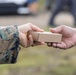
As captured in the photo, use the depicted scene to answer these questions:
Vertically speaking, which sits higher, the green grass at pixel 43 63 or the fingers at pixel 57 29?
the fingers at pixel 57 29

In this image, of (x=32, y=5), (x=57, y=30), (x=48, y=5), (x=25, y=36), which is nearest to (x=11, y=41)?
(x=25, y=36)

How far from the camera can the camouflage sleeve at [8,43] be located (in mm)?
3202

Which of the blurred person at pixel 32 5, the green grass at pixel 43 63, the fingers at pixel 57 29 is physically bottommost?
the blurred person at pixel 32 5

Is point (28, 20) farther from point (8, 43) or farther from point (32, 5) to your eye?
point (8, 43)

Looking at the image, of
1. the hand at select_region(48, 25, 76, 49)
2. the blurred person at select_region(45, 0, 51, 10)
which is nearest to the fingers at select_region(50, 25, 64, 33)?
the hand at select_region(48, 25, 76, 49)

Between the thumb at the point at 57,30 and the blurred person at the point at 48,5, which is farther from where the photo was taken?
the blurred person at the point at 48,5

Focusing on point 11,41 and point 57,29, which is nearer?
point 11,41

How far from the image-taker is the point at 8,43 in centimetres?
321

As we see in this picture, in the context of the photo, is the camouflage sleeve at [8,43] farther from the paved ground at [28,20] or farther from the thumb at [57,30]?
the paved ground at [28,20]

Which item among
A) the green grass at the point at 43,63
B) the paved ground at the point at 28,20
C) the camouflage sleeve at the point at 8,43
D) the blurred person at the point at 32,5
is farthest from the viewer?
the blurred person at the point at 32,5

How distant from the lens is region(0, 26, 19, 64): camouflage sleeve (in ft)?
10.5

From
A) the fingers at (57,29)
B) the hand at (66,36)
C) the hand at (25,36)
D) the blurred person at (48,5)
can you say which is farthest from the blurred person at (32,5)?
the hand at (25,36)

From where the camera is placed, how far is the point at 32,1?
661 inches

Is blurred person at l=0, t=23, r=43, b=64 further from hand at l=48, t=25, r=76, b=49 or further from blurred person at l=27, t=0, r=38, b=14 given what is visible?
blurred person at l=27, t=0, r=38, b=14
